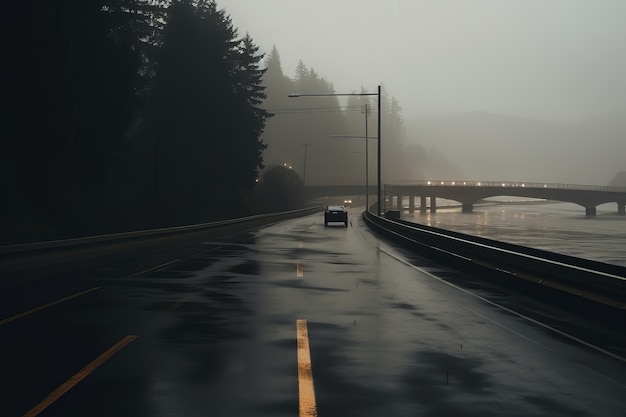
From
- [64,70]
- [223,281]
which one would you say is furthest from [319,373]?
[64,70]

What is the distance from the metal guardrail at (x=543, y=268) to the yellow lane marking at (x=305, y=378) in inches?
192

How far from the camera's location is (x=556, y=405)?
6.16 meters

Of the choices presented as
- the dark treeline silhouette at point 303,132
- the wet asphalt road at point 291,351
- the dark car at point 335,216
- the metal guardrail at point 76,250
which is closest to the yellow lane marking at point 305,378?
the wet asphalt road at point 291,351

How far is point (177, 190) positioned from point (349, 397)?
203 feet

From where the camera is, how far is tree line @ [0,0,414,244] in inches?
1436

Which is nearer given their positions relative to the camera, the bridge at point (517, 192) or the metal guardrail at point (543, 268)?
the metal guardrail at point (543, 268)

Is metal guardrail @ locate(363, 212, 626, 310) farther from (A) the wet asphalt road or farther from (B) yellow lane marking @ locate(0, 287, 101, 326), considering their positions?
(B) yellow lane marking @ locate(0, 287, 101, 326)

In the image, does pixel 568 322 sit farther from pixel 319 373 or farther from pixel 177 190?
pixel 177 190

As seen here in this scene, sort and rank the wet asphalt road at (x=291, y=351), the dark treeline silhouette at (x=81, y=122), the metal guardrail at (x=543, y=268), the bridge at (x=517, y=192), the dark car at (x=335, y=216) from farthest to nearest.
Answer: the bridge at (x=517, y=192)
the dark car at (x=335, y=216)
the dark treeline silhouette at (x=81, y=122)
the metal guardrail at (x=543, y=268)
the wet asphalt road at (x=291, y=351)

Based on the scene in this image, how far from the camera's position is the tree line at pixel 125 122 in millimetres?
36469

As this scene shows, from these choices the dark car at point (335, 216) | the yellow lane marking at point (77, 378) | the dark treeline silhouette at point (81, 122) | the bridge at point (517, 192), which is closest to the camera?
the yellow lane marking at point (77, 378)

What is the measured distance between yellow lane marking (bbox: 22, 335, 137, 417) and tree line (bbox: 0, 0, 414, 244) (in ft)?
88.8

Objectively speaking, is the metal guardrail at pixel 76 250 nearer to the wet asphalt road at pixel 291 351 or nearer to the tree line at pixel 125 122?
the wet asphalt road at pixel 291 351

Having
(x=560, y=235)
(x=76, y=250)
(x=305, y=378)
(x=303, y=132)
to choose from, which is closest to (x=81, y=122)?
(x=76, y=250)
